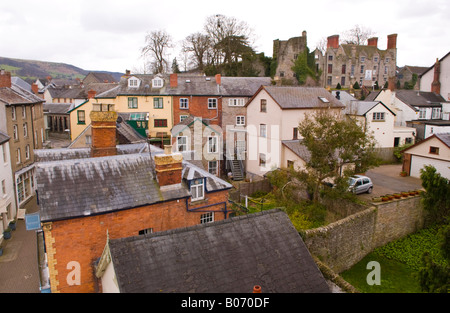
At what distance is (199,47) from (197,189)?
1806 inches

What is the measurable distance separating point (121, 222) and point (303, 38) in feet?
148

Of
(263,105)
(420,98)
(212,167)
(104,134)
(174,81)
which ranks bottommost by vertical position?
(212,167)

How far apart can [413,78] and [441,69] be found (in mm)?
20679

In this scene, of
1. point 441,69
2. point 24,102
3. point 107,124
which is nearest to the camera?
point 107,124

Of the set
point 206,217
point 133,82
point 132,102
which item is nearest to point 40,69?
point 133,82

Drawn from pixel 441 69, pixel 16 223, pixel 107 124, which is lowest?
pixel 16 223

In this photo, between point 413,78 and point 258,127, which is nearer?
point 258,127

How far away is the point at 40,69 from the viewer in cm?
15675

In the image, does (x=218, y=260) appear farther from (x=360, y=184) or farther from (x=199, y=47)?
(x=199, y=47)

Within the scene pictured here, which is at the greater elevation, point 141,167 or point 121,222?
point 141,167
